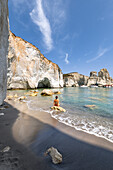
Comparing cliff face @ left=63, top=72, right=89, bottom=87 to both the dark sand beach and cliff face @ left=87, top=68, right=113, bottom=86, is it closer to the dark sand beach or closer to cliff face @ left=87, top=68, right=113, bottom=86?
cliff face @ left=87, top=68, right=113, bottom=86

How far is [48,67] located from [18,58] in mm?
16359

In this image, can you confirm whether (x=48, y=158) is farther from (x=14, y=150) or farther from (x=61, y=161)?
(x=14, y=150)

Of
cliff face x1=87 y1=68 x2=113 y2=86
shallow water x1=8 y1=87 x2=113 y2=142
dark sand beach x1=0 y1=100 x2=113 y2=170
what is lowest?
shallow water x1=8 y1=87 x2=113 y2=142

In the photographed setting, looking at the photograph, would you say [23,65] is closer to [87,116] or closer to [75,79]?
[87,116]

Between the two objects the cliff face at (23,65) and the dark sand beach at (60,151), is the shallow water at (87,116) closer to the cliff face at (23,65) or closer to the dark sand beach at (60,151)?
the dark sand beach at (60,151)

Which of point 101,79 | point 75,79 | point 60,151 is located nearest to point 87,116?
point 60,151

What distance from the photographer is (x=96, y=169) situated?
1529 millimetres

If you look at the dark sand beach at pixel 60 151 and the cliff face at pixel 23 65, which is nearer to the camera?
the dark sand beach at pixel 60 151

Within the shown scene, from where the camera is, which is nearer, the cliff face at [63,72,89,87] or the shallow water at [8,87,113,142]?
the shallow water at [8,87,113,142]

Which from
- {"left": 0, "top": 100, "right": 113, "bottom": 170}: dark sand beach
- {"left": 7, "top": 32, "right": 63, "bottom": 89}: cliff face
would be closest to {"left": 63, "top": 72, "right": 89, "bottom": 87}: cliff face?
{"left": 7, "top": 32, "right": 63, "bottom": 89}: cliff face

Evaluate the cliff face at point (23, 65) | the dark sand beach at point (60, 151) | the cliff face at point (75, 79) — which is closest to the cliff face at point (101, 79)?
the cliff face at point (75, 79)

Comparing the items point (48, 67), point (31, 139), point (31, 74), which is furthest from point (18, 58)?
point (31, 139)

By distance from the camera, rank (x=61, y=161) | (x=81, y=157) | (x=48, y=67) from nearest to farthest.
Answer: (x=61, y=161) → (x=81, y=157) → (x=48, y=67)

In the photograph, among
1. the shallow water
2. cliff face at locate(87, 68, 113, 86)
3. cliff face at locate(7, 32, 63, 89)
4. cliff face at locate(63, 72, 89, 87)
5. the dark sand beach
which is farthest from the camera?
cliff face at locate(87, 68, 113, 86)
